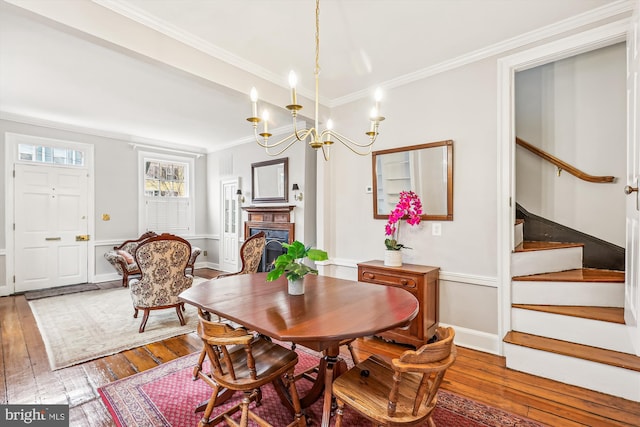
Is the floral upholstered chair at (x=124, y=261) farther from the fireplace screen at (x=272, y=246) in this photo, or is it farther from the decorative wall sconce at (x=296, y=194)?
the decorative wall sconce at (x=296, y=194)

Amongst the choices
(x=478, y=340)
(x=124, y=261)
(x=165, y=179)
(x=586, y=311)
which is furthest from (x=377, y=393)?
(x=165, y=179)

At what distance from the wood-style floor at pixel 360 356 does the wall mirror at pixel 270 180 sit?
2878 mm

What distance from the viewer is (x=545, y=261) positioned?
8.99 ft

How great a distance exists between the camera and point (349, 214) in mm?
3697

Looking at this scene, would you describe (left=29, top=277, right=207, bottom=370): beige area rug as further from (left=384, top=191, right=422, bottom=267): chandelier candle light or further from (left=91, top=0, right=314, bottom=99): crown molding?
(left=91, top=0, right=314, bottom=99): crown molding

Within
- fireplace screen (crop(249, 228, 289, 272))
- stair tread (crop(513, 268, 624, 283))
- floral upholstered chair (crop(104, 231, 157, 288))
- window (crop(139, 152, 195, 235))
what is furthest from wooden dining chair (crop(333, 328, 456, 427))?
window (crop(139, 152, 195, 235))

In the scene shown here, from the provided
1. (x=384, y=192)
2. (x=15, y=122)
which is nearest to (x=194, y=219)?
(x=15, y=122)

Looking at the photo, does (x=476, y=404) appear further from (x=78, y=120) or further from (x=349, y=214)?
(x=78, y=120)

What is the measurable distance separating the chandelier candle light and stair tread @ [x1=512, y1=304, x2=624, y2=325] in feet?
3.50

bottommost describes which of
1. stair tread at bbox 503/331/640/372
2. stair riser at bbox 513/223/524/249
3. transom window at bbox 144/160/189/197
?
stair tread at bbox 503/331/640/372

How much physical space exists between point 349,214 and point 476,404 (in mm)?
2217

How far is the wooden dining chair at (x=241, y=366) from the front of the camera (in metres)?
1.42

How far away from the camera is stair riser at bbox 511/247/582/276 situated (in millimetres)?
2652

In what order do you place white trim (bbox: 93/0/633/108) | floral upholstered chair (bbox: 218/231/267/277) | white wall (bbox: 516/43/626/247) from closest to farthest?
white trim (bbox: 93/0/633/108) → white wall (bbox: 516/43/626/247) → floral upholstered chair (bbox: 218/231/267/277)
